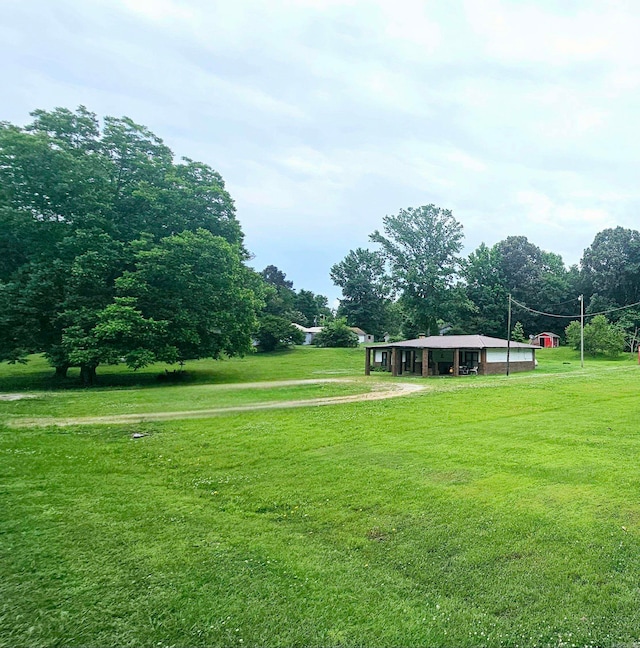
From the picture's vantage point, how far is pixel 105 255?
23.7 metres

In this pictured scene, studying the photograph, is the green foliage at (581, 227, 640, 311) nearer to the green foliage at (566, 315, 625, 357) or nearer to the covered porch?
the green foliage at (566, 315, 625, 357)

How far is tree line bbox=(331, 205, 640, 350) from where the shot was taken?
54.4 metres

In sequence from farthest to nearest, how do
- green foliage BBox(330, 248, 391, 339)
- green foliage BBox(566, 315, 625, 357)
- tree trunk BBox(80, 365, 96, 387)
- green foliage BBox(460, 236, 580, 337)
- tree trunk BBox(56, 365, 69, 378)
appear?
green foliage BBox(330, 248, 391, 339) → green foliage BBox(460, 236, 580, 337) → green foliage BBox(566, 315, 625, 357) → tree trunk BBox(56, 365, 69, 378) → tree trunk BBox(80, 365, 96, 387)

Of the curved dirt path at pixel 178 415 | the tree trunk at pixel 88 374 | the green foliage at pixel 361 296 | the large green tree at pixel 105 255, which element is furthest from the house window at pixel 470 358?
the green foliage at pixel 361 296

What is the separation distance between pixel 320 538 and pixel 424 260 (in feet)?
177

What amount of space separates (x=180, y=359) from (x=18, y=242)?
1096 centimetres

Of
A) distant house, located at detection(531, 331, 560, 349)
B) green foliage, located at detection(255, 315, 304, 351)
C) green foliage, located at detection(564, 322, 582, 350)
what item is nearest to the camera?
green foliage, located at detection(564, 322, 582, 350)

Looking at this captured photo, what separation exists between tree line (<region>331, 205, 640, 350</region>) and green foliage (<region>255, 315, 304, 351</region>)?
48.1ft

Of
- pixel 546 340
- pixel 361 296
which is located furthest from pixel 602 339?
pixel 361 296

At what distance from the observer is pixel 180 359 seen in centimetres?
2572

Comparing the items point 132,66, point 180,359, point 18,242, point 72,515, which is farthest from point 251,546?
point 18,242

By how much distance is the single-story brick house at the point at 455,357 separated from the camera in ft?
101

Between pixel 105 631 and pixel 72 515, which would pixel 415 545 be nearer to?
pixel 105 631

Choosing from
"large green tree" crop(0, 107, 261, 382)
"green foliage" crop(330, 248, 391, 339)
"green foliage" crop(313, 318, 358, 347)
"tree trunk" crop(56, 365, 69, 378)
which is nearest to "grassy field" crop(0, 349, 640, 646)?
"large green tree" crop(0, 107, 261, 382)
